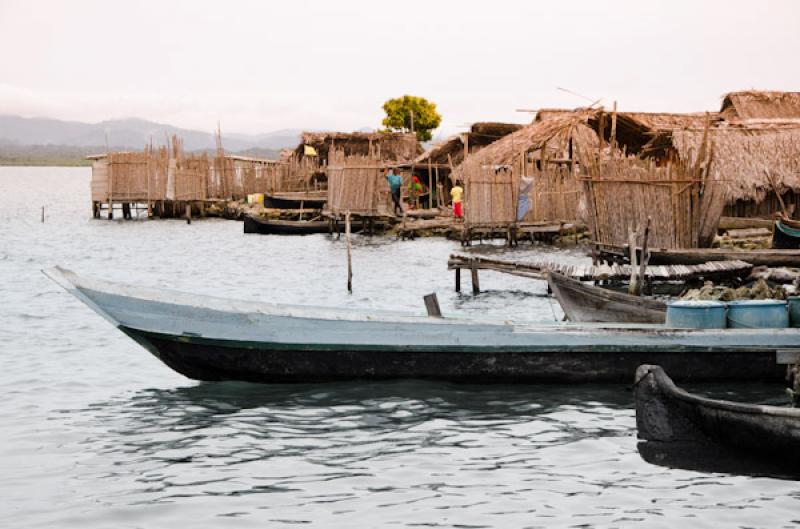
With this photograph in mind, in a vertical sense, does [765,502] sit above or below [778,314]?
below

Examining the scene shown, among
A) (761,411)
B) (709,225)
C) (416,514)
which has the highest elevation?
(709,225)

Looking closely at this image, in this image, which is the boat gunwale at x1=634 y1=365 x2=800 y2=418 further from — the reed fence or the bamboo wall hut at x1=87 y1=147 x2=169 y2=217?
the bamboo wall hut at x1=87 y1=147 x2=169 y2=217

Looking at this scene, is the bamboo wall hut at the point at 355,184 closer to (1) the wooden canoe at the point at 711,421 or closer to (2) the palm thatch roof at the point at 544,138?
(2) the palm thatch roof at the point at 544,138

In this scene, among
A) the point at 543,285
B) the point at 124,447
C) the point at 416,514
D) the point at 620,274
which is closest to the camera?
the point at 416,514

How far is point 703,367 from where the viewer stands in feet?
34.6

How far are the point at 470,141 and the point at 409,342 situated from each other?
2959 cm

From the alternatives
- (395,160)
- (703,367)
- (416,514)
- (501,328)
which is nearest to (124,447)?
(416,514)

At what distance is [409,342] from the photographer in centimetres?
1042

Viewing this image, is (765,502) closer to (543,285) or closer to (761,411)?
(761,411)

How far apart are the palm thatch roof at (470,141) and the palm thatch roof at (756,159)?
13417mm

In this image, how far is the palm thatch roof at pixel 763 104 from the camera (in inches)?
1234

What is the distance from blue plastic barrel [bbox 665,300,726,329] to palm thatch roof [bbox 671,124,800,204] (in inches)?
601

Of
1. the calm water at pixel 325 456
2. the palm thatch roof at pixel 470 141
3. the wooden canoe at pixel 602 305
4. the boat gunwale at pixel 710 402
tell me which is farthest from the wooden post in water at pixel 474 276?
the palm thatch roof at pixel 470 141

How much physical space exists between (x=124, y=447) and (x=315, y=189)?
3851 cm
